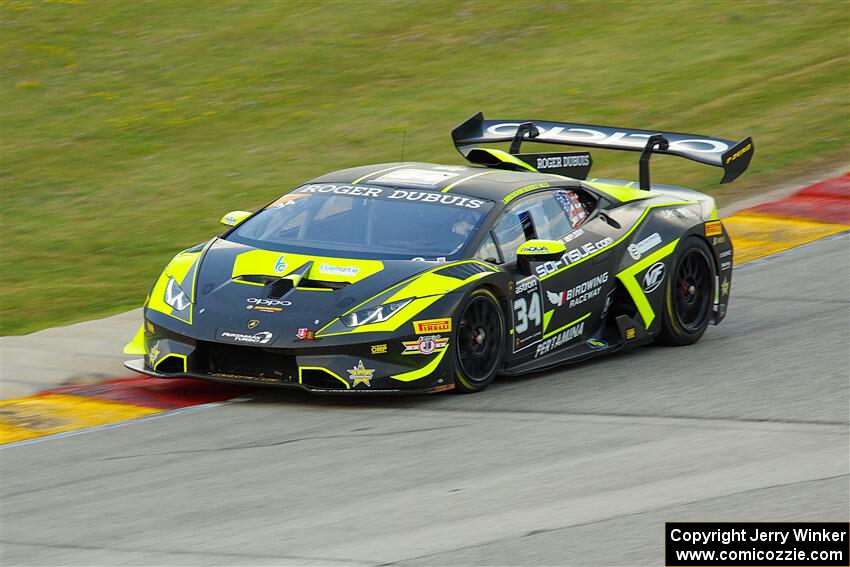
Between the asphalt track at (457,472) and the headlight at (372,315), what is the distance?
0.52m

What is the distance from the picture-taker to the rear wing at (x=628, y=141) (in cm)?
1091

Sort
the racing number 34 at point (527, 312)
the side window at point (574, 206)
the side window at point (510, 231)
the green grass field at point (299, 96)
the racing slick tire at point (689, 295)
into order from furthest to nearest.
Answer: the green grass field at point (299, 96) < the racing slick tire at point (689, 295) < the side window at point (574, 206) < the side window at point (510, 231) < the racing number 34 at point (527, 312)

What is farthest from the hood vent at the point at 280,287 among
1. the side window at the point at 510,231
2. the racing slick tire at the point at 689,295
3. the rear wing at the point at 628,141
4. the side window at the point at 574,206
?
the racing slick tire at the point at 689,295

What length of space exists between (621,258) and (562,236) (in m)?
0.55

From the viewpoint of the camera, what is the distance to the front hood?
8.40 metres

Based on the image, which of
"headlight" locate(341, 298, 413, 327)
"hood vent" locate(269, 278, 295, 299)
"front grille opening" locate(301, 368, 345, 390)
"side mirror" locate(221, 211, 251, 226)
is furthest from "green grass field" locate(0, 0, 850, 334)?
"headlight" locate(341, 298, 413, 327)

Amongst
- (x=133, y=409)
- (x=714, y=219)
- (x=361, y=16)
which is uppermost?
(x=361, y=16)

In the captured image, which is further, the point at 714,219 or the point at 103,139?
the point at 103,139

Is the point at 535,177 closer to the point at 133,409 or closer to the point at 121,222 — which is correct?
the point at 133,409

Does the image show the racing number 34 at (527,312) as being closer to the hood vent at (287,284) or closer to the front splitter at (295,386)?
the front splitter at (295,386)

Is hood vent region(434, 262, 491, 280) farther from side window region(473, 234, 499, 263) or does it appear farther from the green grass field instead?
the green grass field

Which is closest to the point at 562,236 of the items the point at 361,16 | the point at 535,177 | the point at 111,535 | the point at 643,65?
the point at 535,177

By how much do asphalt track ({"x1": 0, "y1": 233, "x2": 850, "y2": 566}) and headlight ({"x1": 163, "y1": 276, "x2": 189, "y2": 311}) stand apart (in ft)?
2.05

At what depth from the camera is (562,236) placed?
979 centimetres
